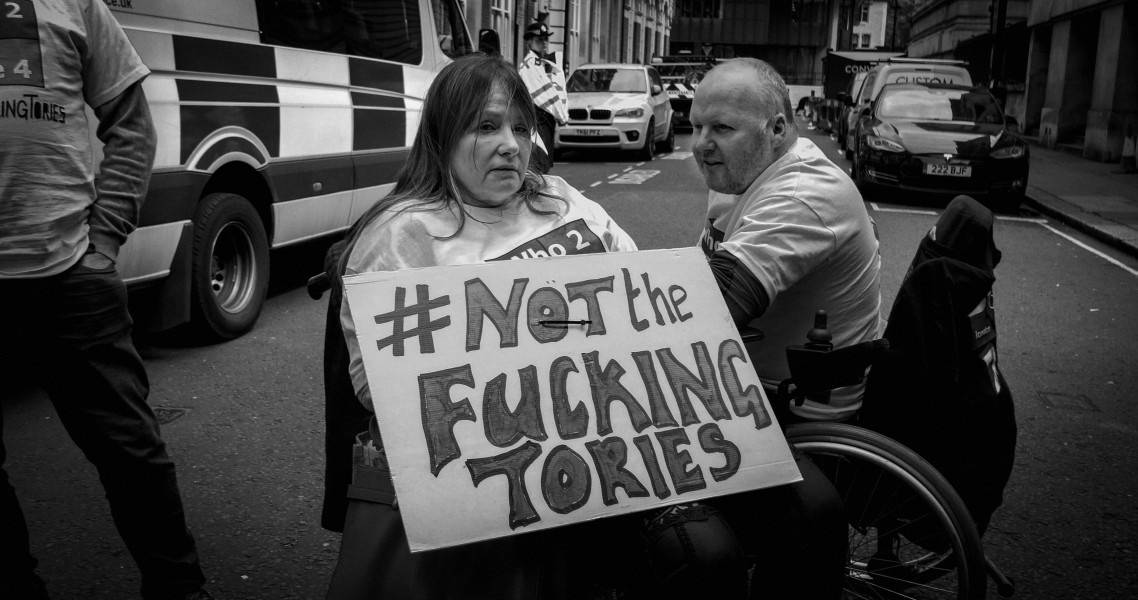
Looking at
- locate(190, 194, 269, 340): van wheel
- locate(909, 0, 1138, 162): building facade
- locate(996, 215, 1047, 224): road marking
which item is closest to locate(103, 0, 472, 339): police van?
locate(190, 194, 269, 340): van wheel

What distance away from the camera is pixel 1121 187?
552 inches

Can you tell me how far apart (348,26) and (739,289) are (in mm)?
4753

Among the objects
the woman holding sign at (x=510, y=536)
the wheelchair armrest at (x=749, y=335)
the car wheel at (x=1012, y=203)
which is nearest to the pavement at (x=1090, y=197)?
the car wheel at (x=1012, y=203)

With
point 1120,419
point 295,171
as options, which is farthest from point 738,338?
point 295,171

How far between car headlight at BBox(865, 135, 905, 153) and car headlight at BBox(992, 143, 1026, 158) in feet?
3.51

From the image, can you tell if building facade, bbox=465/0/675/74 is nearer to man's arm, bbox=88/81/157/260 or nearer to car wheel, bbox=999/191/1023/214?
car wheel, bbox=999/191/1023/214

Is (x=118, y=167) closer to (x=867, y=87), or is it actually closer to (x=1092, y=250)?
(x=1092, y=250)

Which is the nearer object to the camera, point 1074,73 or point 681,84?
point 1074,73

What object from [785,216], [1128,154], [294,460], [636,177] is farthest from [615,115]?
[785,216]

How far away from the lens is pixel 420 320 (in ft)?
5.53

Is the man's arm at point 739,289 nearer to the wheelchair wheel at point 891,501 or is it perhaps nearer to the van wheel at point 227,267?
the wheelchair wheel at point 891,501

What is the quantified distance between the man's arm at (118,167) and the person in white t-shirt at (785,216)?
54.7 inches

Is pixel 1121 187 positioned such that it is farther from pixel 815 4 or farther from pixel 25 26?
pixel 815 4

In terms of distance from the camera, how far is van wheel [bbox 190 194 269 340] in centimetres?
495
